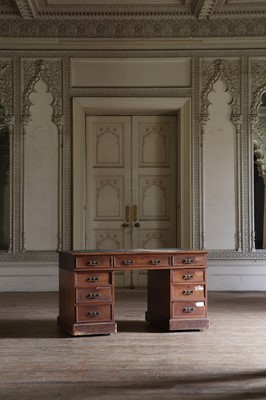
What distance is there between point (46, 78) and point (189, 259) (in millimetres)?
4536

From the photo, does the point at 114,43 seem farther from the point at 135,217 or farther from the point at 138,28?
the point at 135,217

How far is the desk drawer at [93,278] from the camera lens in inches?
216

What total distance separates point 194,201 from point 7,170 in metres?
3.19

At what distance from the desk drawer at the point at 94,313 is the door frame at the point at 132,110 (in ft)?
11.8

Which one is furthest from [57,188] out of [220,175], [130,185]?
[220,175]

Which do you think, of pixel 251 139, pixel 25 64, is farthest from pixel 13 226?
pixel 251 139

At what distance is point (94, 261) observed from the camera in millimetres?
5531


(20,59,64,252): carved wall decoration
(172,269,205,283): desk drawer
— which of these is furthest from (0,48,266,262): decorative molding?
(172,269,205,283): desk drawer

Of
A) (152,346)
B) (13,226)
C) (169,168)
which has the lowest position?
(152,346)

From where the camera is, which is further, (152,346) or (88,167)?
(88,167)

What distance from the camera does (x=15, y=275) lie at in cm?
899

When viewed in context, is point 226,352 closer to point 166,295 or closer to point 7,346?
point 166,295

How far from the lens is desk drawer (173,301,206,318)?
566 cm

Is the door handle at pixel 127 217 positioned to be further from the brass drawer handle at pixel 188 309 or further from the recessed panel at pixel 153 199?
the brass drawer handle at pixel 188 309
